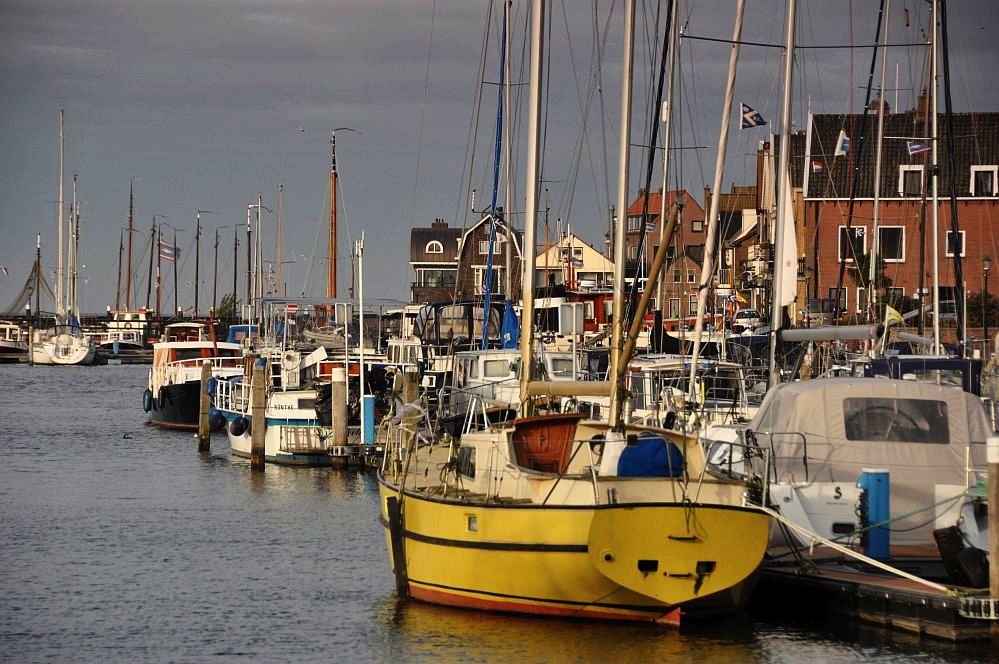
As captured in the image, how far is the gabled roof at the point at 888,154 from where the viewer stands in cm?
6456

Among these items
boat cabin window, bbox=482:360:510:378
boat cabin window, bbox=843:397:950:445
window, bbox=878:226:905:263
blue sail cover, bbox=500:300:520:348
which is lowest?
boat cabin window, bbox=843:397:950:445

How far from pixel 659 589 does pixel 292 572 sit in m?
9.27

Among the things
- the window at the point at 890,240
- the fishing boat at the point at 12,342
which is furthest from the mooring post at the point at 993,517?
the fishing boat at the point at 12,342

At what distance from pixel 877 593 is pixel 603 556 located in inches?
155

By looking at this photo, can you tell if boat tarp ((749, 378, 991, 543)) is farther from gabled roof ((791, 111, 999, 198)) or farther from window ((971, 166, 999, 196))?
window ((971, 166, 999, 196))

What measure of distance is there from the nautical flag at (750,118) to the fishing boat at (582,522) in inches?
781

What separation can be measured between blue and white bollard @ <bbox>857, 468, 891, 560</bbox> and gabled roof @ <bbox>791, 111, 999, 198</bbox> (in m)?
46.2

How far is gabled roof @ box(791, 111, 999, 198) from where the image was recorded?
64.6 meters

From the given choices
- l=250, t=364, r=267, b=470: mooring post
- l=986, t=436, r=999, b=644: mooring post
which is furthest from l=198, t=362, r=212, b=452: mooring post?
l=986, t=436, r=999, b=644: mooring post

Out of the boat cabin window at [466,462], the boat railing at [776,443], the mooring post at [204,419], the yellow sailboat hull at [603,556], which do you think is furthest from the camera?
the mooring post at [204,419]

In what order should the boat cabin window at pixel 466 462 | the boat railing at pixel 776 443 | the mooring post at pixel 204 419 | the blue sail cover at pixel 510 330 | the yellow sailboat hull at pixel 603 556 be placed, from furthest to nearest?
the mooring post at pixel 204 419, the blue sail cover at pixel 510 330, the boat railing at pixel 776 443, the boat cabin window at pixel 466 462, the yellow sailboat hull at pixel 603 556

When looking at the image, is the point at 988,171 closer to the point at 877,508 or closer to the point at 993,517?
the point at 877,508

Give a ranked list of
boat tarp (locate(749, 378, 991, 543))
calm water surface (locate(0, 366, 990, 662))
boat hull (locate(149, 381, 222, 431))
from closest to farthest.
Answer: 1. calm water surface (locate(0, 366, 990, 662))
2. boat tarp (locate(749, 378, 991, 543))
3. boat hull (locate(149, 381, 222, 431))

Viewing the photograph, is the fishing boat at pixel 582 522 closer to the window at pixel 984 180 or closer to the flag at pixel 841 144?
the flag at pixel 841 144
